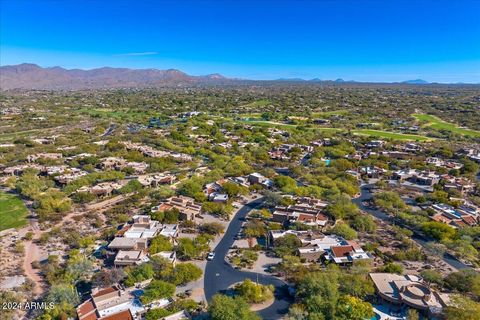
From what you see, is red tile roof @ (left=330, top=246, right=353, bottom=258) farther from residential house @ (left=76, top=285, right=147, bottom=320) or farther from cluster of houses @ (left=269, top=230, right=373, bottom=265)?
residential house @ (left=76, top=285, right=147, bottom=320)

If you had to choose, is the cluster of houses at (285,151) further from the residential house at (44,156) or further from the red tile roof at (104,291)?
the red tile roof at (104,291)

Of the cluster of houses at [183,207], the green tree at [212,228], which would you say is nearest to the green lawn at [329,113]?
the cluster of houses at [183,207]

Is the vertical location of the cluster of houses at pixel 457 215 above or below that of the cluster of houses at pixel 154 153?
below

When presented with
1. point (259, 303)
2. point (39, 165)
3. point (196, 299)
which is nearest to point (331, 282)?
point (259, 303)

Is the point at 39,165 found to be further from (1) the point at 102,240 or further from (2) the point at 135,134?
(1) the point at 102,240

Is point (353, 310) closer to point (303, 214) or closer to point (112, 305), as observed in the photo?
point (112, 305)

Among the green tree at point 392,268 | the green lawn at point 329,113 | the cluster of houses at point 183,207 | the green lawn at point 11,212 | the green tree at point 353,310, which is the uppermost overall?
the green lawn at point 329,113

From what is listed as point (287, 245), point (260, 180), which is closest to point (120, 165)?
point (260, 180)
